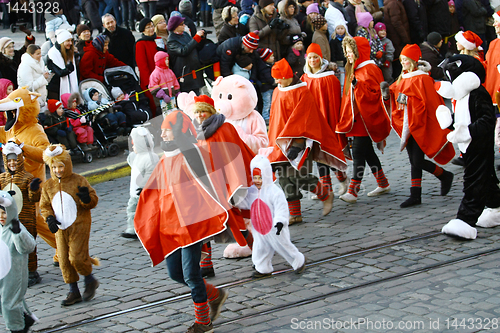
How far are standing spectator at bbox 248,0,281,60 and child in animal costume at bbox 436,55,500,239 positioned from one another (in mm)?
6309

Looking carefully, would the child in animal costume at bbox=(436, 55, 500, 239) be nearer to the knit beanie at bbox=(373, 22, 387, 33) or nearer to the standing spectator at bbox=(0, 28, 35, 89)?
the standing spectator at bbox=(0, 28, 35, 89)

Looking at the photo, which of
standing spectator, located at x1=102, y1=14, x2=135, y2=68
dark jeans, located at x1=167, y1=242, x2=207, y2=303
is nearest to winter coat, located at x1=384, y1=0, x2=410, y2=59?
standing spectator, located at x1=102, y1=14, x2=135, y2=68

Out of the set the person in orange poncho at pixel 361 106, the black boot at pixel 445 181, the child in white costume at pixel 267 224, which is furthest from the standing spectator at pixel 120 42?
the child in white costume at pixel 267 224

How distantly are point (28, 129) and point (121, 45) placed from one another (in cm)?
543

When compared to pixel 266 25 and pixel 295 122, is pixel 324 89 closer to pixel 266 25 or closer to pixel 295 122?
pixel 295 122

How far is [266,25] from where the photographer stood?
12703mm

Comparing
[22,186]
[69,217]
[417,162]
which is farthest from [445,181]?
[22,186]

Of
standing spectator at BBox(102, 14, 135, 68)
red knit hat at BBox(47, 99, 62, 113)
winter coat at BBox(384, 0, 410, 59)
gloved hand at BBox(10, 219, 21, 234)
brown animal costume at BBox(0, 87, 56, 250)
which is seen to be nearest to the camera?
gloved hand at BBox(10, 219, 21, 234)

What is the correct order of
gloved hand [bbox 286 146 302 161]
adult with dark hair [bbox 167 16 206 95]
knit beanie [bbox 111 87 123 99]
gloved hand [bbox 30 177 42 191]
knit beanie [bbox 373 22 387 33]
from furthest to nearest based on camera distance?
knit beanie [bbox 373 22 387 33] < adult with dark hair [bbox 167 16 206 95] < knit beanie [bbox 111 87 123 99] < gloved hand [bbox 286 146 302 161] < gloved hand [bbox 30 177 42 191]

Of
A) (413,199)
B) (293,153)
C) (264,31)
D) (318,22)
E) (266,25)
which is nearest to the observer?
(293,153)

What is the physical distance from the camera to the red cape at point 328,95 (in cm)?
851

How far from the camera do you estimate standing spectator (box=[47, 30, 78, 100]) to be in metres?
11.0

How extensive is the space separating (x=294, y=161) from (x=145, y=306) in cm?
262

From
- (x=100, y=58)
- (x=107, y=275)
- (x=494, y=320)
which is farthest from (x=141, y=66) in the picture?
(x=494, y=320)
